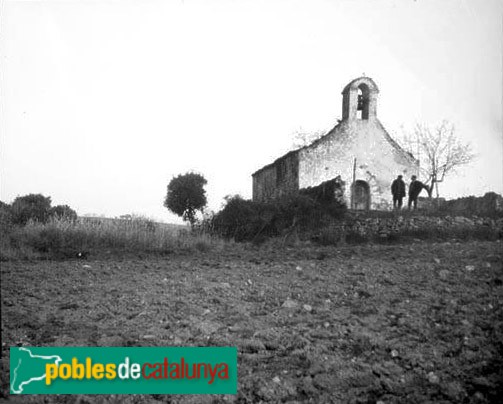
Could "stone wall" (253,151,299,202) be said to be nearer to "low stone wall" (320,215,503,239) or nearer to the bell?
the bell

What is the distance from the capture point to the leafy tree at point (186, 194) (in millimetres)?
31703

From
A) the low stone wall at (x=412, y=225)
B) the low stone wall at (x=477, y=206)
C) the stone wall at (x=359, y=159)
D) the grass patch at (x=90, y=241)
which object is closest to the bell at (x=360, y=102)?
the stone wall at (x=359, y=159)

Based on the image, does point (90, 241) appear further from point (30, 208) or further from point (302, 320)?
point (30, 208)

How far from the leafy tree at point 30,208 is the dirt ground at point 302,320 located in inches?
540

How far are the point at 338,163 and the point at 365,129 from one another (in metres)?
2.65

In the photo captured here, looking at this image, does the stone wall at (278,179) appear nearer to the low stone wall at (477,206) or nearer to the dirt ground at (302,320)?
the low stone wall at (477,206)

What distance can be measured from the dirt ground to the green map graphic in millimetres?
103

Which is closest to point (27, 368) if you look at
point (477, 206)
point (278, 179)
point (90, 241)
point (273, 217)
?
point (90, 241)

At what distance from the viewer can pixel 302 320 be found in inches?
173

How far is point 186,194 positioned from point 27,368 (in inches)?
1131

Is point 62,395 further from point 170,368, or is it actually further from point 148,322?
point 148,322

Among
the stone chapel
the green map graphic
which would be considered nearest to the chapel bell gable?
the stone chapel

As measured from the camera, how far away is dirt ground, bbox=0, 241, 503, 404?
306cm

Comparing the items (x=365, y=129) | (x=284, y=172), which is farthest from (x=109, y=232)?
(x=365, y=129)
